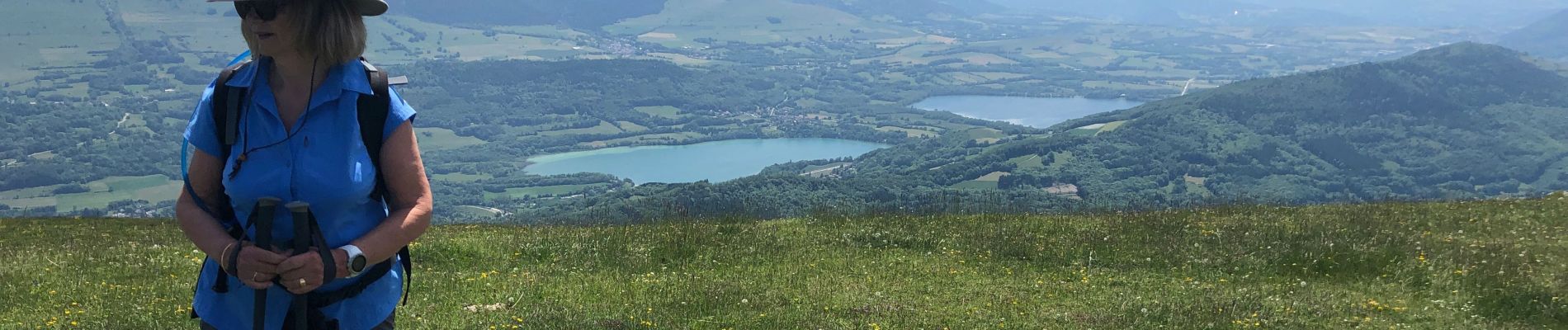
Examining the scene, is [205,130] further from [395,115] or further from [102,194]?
[102,194]

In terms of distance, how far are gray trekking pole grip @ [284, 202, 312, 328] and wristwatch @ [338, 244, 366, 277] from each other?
15 cm

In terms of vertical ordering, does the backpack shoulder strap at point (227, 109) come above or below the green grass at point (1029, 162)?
above

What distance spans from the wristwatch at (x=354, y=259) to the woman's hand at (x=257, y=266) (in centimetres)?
24

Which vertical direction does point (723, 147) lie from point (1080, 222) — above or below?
below

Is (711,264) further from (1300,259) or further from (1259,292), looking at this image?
(1300,259)

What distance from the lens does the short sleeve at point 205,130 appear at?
4.56m

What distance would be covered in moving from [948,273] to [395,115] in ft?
34.7

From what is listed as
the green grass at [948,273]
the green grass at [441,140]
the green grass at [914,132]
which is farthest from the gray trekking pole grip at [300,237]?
the green grass at [441,140]

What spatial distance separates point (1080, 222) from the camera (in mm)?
18141

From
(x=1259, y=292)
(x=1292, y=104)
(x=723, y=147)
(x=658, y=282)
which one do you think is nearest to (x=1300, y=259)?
(x=1259, y=292)

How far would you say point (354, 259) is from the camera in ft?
14.5

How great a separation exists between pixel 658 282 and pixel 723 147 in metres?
167

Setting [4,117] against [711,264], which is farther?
[4,117]

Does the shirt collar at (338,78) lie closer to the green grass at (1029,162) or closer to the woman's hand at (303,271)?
the woman's hand at (303,271)
